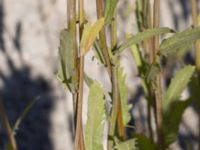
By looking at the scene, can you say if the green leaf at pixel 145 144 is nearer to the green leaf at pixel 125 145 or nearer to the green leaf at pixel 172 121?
the green leaf at pixel 172 121

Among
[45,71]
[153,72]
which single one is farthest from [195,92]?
[45,71]

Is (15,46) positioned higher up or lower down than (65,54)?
lower down

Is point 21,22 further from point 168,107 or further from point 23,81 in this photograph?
point 168,107

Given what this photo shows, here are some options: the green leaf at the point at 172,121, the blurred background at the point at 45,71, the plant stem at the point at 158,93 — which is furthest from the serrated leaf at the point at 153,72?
the blurred background at the point at 45,71

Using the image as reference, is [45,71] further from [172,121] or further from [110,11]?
[110,11]

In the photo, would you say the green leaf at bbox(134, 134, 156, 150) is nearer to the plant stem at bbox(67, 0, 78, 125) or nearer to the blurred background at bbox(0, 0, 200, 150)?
the plant stem at bbox(67, 0, 78, 125)

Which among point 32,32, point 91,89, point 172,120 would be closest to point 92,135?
point 91,89

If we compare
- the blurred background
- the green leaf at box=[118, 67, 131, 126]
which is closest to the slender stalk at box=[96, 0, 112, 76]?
the green leaf at box=[118, 67, 131, 126]
